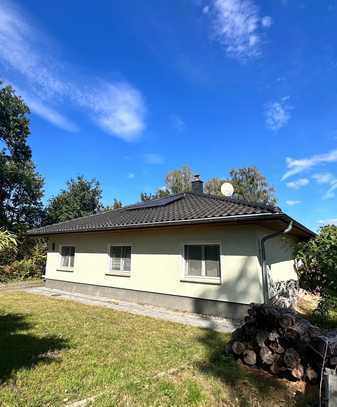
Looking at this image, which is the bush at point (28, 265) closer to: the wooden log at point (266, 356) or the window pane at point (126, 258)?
the window pane at point (126, 258)

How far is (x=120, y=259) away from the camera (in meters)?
10.0

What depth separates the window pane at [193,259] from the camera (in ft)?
26.0

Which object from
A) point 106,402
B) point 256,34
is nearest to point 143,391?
point 106,402

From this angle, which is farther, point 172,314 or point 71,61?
point 71,61

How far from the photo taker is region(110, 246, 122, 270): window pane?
10055mm

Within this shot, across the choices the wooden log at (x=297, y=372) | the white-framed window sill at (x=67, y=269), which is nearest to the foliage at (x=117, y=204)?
the white-framed window sill at (x=67, y=269)

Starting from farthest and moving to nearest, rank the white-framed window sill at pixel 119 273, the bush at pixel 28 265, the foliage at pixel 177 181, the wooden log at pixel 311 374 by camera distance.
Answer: the foliage at pixel 177 181 → the bush at pixel 28 265 → the white-framed window sill at pixel 119 273 → the wooden log at pixel 311 374

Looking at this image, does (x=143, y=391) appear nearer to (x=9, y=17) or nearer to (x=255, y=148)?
(x=9, y=17)

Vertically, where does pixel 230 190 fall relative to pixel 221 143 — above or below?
below

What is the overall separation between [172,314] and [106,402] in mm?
4768

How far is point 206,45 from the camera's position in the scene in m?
8.90

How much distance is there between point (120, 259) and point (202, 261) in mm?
3704

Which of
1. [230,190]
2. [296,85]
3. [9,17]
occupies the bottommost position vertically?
[230,190]

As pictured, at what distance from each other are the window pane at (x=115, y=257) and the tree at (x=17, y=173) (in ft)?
51.8
